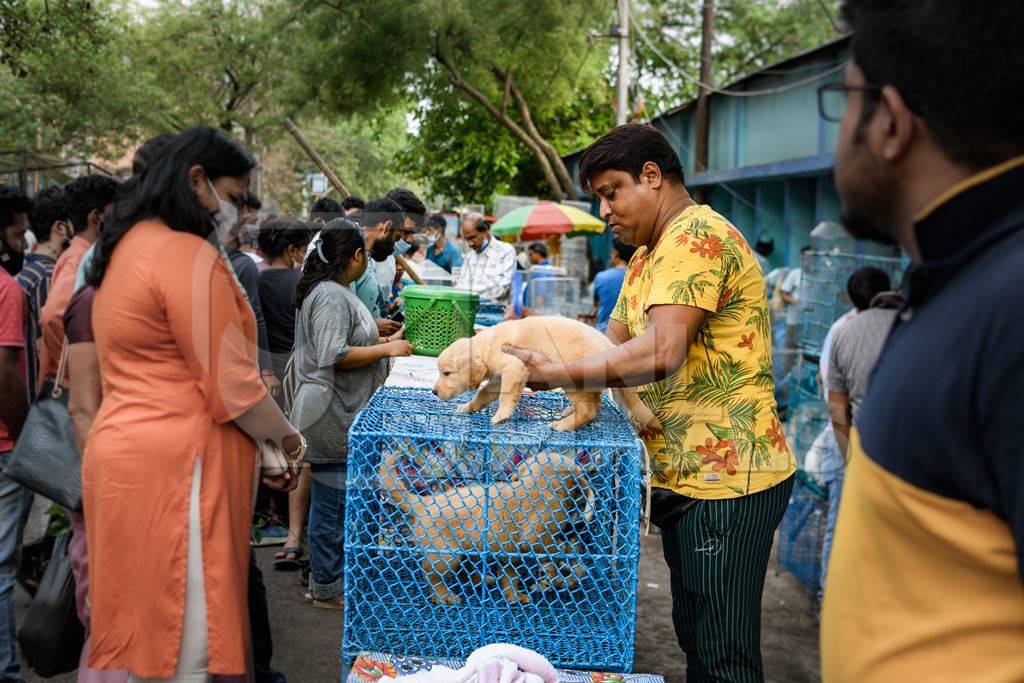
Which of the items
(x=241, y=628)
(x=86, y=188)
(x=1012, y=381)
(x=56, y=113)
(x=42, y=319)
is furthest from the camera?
(x=56, y=113)

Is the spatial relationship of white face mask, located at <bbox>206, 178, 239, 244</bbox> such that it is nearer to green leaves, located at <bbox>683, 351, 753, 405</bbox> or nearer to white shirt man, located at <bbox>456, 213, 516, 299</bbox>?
green leaves, located at <bbox>683, 351, 753, 405</bbox>

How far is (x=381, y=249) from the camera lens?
5812mm

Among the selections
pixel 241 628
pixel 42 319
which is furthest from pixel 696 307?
pixel 42 319

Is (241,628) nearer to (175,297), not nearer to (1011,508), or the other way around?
(175,297)

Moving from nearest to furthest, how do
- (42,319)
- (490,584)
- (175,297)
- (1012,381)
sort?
(1012,381)
(175,297)
(490,584)
(42,319)

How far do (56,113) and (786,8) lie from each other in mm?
20366

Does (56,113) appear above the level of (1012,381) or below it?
above

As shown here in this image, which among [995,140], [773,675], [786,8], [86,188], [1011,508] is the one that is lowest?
[773,675]

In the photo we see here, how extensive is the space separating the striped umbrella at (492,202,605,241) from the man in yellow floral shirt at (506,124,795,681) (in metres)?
11.6

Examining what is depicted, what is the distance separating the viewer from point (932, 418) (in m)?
1.10

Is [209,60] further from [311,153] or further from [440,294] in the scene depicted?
[440,294]

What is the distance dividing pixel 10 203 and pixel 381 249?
2.18 m

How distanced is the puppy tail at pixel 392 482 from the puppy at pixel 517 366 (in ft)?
1.45

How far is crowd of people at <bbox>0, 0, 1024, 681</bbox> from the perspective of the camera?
111cm
